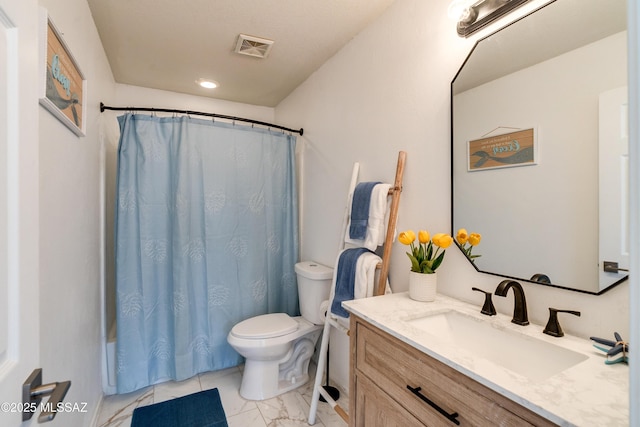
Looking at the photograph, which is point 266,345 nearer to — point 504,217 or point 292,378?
point 292,378

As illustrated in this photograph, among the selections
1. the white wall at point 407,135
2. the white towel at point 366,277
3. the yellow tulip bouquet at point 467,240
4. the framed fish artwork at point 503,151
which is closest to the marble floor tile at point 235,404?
the white wall at point 407,135

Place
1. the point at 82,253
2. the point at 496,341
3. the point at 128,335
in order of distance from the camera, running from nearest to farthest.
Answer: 1. the point at 496,341
2. the point at 82,253
3. the point at 128,335

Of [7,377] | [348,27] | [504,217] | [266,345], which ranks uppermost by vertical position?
[348,27]

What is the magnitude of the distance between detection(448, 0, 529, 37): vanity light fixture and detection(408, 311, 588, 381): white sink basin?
3.72 ft

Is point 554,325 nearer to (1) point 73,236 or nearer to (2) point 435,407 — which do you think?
(2) point 435,407

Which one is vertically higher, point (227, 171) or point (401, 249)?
point (227, 171)

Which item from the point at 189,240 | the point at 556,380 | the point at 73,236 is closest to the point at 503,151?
the point at 556,380

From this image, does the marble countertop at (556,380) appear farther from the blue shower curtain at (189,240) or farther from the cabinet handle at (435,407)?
the blue shower curtain at (189,240)

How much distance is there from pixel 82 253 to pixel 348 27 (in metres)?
1.92

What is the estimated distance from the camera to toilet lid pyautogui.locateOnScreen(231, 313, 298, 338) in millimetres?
1870

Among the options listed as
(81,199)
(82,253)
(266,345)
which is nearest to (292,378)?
(266,345)

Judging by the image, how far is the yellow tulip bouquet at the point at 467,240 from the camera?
1180 mm

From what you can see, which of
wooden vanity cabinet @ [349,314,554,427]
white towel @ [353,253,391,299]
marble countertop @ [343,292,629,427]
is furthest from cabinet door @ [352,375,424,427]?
white towel @ [353,253,391,299]

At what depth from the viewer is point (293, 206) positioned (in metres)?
2.50
